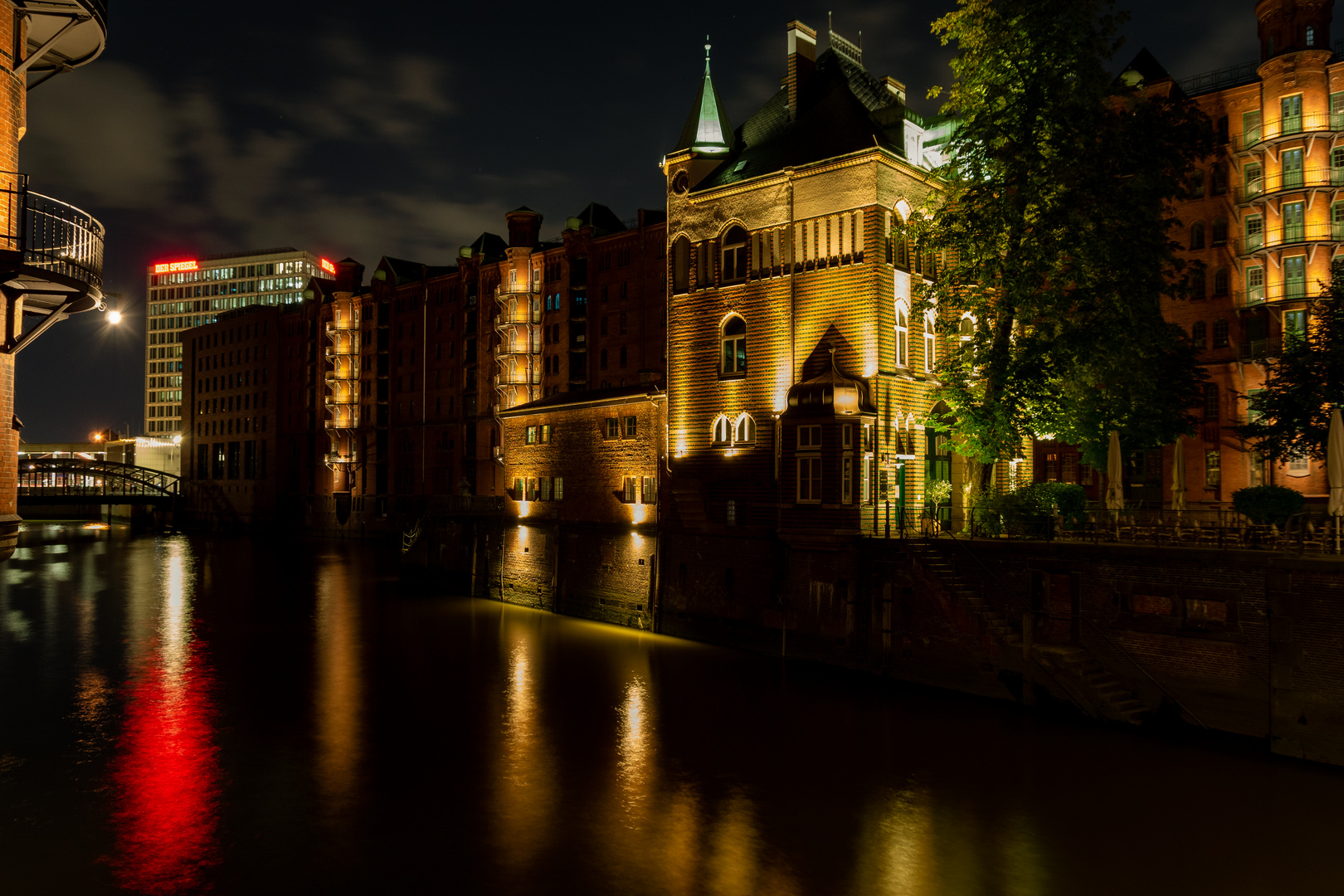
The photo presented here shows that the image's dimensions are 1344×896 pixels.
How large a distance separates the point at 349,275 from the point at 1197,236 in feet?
241

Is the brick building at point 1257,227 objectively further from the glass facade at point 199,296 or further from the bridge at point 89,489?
the glass facade at point 199,296

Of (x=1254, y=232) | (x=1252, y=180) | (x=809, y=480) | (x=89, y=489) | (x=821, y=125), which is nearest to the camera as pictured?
(x=809, y=480)

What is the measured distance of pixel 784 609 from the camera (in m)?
30.4

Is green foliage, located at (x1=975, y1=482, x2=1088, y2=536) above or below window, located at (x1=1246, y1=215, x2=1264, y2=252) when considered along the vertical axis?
below

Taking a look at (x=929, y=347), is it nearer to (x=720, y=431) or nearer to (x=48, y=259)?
(x=720, y=431)

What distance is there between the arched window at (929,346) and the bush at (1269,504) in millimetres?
10886


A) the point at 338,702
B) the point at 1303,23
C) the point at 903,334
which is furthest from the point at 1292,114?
the point at 338,702

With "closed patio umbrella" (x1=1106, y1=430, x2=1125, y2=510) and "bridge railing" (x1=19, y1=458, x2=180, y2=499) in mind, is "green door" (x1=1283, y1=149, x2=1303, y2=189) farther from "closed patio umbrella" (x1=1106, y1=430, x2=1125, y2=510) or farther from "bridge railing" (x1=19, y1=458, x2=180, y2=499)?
"bridge railing" (x1=19, y1=458, x2=180, y2=499)

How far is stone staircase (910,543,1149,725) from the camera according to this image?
72.5 feet

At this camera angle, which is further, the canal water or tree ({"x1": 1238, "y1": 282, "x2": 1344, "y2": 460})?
tree ({"x1": 1238, "y1": 282, "x2": 1344, "y2": 460})

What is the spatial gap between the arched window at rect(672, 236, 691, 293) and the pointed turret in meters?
3.76

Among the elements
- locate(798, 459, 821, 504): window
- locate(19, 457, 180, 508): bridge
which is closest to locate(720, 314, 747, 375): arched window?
locate(798, 459, 821, 504): window

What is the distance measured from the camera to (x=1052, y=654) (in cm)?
2314

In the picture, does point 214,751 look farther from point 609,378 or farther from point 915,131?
point 609,378
